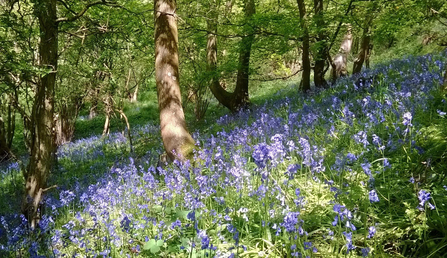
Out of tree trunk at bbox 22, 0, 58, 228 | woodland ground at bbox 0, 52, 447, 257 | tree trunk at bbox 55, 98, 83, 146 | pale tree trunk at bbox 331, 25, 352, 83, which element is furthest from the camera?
tree trunk at bbox 55, 98, 83, 146

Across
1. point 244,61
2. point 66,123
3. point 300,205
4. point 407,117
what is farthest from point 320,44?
point 66,123

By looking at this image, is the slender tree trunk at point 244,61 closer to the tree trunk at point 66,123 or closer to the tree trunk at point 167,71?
the tree trunk at point 167,71

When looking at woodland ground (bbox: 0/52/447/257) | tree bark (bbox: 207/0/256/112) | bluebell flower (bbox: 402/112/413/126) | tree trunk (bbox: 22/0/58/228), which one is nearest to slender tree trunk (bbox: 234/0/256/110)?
tree bark (bbox: 207/0/256/112)

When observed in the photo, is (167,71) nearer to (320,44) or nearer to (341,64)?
(320,44)

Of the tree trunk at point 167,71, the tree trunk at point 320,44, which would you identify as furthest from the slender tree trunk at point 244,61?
the tree trunk at point 167,71

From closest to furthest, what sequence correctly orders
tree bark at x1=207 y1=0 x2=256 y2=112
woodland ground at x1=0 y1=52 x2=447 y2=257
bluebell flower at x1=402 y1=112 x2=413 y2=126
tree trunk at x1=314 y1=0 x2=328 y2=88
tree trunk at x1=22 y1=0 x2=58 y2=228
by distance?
woodland ground at x1=0 y1=52 x2=447 y2=257 → bluebell flower at x1=402 y1=112 x2=413 y2=126 → tree trunk at x1=22 y1=0 x2=58 y2=228 → tree trunk at x1=314 y1=0 x2=328 y2=88 → tree bark at x1=207 y1=0 x2=256 y2=112

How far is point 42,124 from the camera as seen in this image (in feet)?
14.2

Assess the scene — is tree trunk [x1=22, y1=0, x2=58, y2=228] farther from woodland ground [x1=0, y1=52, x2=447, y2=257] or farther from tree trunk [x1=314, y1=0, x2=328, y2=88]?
tree trunk [x1=314, y1=0, x2=328, y2=88]

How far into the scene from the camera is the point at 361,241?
7.98 feet

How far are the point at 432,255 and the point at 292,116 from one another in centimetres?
320

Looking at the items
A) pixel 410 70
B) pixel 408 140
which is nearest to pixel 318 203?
pixel 408 140

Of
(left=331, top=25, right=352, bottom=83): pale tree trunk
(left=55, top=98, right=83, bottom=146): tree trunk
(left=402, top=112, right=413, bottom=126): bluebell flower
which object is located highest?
(left=331, top=25, right=352, bottom=83): pale tree trunk

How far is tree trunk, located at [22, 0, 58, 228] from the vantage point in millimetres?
4223

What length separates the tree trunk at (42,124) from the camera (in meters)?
4.22
